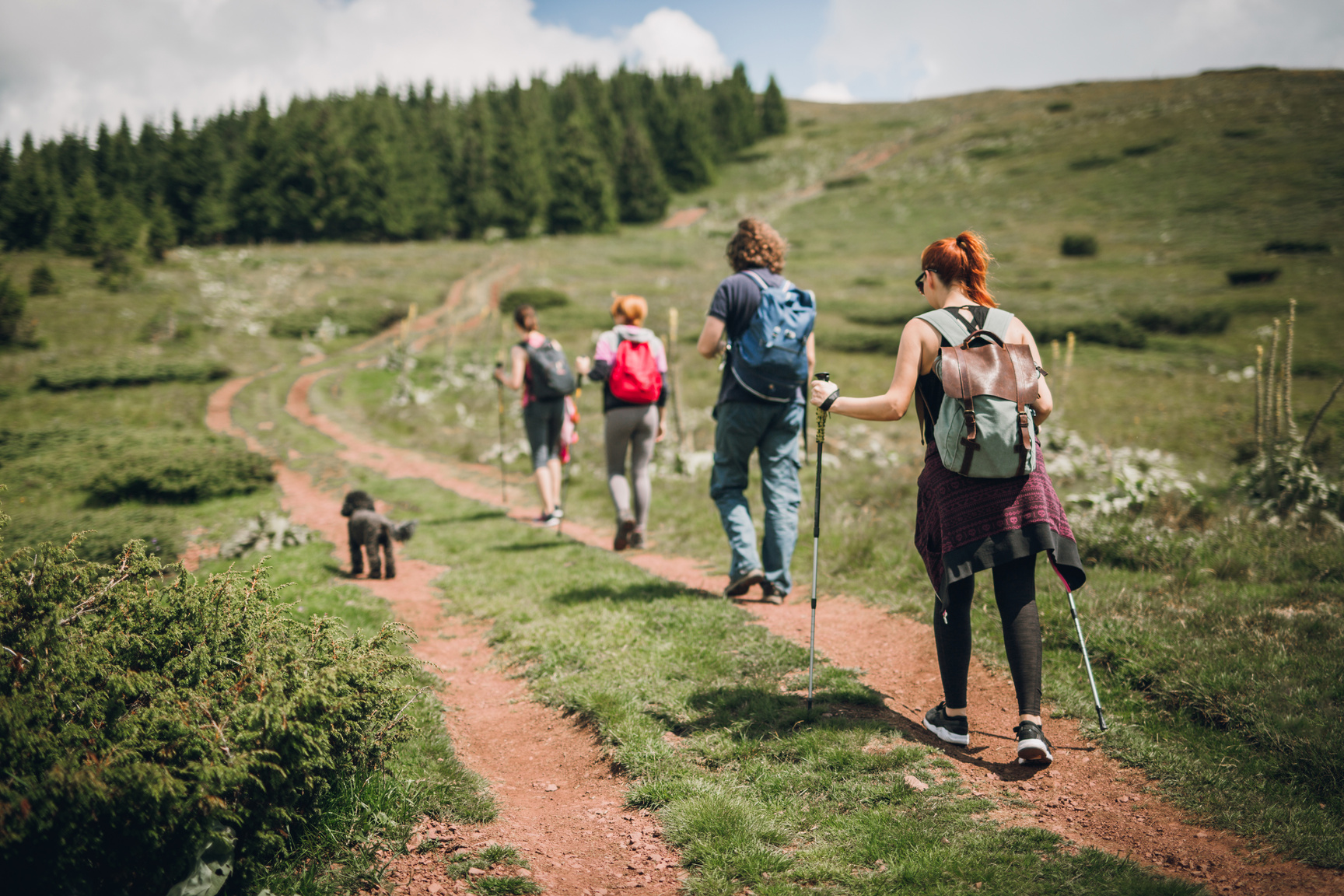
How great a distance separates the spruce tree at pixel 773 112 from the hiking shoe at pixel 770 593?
104m

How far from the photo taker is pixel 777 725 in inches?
141

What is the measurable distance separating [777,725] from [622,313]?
400 cm

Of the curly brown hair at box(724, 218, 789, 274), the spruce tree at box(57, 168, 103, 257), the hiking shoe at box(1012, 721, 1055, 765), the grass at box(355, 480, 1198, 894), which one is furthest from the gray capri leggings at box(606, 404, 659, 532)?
the spruce tree at box(57, 168, 103, 257)

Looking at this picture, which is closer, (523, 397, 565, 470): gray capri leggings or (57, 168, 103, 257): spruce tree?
(523, 397, 565, 470): gray capri leggings

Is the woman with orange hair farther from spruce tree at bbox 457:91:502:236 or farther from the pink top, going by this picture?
spruce tree at bbox 457:91:502:236

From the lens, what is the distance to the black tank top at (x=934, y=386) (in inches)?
123

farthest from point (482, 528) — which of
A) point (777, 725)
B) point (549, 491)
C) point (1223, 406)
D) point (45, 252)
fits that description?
point (45, 252)

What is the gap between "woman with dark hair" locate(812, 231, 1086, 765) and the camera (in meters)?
3.04

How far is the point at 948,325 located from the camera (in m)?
3.11

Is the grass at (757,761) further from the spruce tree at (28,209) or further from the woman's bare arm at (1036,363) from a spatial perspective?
the spruce tree at (28,209)

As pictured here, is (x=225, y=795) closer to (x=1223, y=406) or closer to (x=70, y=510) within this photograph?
(x=70, y=510)

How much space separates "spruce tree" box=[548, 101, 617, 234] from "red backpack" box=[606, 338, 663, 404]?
61613 millimetres

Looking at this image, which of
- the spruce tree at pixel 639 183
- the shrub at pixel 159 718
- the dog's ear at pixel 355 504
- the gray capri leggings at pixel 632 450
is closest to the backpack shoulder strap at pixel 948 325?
the shrub at pixel 159 718

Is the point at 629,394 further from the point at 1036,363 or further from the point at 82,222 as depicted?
the point at 82,222
